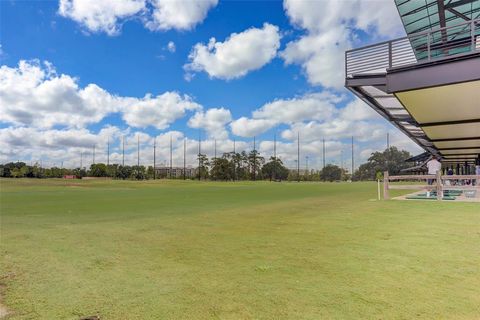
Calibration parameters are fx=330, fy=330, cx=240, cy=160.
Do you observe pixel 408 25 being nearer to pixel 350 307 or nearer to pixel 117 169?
pixel 350 307

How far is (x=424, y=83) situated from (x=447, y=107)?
3228 mm

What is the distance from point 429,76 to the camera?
7.77m

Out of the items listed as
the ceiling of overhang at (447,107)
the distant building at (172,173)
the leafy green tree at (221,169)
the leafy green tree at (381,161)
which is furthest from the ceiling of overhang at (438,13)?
the leafy green tree at (381,161)

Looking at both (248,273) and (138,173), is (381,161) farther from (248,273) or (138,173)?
(248,273)

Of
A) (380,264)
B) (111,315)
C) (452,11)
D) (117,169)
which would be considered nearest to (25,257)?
(111,315)

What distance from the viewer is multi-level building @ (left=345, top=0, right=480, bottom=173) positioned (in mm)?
7566

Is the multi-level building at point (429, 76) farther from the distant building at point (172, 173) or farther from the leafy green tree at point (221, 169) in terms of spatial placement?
the distant building at point (172, 173)

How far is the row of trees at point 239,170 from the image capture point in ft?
298

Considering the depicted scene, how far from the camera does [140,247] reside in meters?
5.85

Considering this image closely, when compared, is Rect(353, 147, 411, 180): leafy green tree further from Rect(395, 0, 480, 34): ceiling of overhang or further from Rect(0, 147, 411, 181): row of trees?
Rect(395, 0, 480, 34): ceiling of overhang

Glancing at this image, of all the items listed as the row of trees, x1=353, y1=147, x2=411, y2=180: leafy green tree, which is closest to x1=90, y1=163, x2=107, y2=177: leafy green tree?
the row of trees

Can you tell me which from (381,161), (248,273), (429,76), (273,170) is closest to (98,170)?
(273,170)

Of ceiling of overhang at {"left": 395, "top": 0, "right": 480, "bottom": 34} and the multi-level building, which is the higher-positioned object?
ceiling of overhang at {"left": 395, "top": 0, "right": 480, "bottom": 34}

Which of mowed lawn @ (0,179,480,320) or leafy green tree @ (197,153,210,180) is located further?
leafy green tree @ (197,153,210,180)
